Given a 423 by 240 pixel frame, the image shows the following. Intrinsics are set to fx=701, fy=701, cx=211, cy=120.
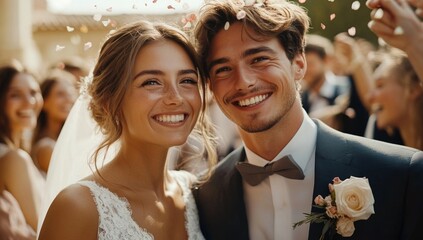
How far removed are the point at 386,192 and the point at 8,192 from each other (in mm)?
2819

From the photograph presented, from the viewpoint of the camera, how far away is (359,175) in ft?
11.3

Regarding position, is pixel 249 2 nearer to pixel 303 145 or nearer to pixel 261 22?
pixel 261 22

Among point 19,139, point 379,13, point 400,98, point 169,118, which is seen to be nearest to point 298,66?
point 379,13

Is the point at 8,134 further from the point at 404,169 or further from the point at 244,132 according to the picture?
the point at 404,169

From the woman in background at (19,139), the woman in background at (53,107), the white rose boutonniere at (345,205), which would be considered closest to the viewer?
the white rose boutonniere at (345,205)

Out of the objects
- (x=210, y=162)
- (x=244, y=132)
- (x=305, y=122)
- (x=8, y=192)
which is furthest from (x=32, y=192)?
(x=305, y=122)

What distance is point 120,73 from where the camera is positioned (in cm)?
357

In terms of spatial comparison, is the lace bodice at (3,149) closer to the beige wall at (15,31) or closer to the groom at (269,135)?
the groom at (269,135)

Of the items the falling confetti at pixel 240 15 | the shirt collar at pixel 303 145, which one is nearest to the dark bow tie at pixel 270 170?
the shirt collar at pixel 303 145

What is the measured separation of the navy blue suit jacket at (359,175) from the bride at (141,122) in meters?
0.18

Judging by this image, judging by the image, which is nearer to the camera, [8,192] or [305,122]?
[305,122]

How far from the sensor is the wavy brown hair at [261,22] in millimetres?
3711

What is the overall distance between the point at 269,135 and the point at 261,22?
0.61 meters

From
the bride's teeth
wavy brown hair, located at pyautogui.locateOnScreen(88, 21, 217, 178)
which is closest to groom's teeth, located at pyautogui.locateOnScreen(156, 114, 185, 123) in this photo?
wavy brown hair, located at pyautogui.locateOnScreen(88, 21, 217, 178)
